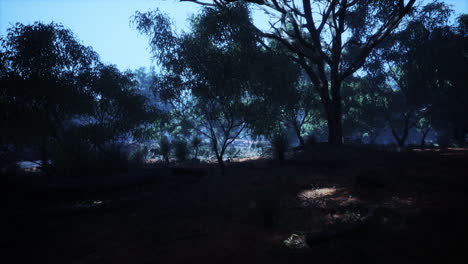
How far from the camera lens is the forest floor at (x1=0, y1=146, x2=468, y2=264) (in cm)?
371

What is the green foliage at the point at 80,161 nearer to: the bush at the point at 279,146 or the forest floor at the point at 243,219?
the forest floor at the point at 243,219

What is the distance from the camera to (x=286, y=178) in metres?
9.35

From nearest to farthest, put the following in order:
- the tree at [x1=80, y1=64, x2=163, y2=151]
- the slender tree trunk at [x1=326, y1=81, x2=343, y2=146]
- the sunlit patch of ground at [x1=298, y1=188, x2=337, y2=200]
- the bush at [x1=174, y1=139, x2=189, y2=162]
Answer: the sunlit patch of ground at [x1=298, y1=188, x2=337, y2=200]
the tree at [x1=80, y1=64, x2=163, y2=151]
the slender tree trunk at [x1=326, y1=81, x2=343, y2=146]
the bush at [x1=174, y1=139, x2=189, y2=162]

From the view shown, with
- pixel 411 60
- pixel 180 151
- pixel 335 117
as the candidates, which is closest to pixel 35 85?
pixel 180 151

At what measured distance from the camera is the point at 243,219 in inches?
218

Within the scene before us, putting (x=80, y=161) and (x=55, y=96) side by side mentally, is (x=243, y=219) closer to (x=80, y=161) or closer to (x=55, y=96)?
(x=80, y=161)

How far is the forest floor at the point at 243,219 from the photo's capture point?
3.71m

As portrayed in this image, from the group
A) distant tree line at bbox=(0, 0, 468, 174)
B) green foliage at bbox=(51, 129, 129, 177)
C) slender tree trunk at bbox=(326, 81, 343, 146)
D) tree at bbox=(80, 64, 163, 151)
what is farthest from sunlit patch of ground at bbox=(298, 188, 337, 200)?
tree at bbox=(80, 64, 163, 151)

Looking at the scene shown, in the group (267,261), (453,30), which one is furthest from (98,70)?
(453,30)

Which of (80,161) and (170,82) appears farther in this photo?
(170,82)

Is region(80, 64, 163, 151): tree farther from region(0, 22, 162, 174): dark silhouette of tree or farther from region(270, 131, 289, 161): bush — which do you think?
region(270, 131, 289, 161): bush

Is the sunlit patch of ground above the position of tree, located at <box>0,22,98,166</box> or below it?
below

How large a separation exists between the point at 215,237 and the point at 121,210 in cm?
372

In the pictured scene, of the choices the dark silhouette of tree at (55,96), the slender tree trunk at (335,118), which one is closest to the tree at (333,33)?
the slender tree trunk at (335,118)
